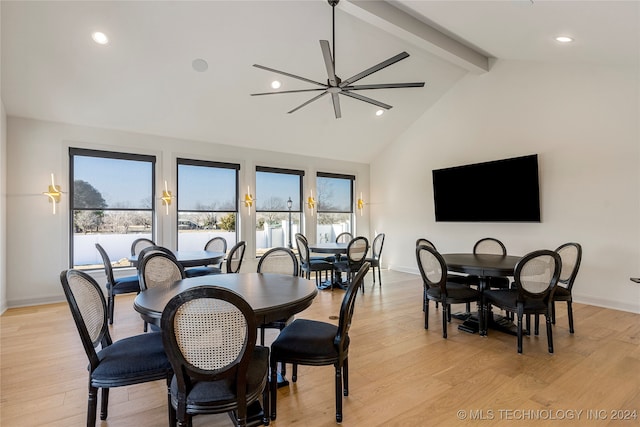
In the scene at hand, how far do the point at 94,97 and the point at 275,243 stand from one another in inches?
168

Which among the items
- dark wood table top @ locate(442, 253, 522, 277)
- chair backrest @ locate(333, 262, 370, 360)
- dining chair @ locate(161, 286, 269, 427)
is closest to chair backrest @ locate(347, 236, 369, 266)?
dark wood table top @ locate(442, 253, 522, 277)

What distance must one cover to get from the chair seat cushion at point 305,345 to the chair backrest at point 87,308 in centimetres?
106

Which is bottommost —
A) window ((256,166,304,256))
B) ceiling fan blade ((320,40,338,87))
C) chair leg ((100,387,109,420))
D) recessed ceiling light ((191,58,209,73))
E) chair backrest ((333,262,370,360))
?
chair leg ((100,387,109,420))

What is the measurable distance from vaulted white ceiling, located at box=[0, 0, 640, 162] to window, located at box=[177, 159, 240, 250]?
0.65 meters

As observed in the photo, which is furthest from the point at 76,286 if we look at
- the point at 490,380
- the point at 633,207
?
the point at 633,207

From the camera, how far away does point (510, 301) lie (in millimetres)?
3264

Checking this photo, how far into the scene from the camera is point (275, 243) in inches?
292

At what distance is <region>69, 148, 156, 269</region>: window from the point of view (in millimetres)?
5375

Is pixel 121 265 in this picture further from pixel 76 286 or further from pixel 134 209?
pixel 76 286

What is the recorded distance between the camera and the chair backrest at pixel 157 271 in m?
2.97

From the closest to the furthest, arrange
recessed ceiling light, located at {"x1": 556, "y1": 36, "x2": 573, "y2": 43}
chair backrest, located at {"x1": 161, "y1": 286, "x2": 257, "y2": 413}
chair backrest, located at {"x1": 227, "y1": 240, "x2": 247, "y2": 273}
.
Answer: chair backrest, located at {"x1": 161, "y1": 286, "x2": 257, "y2": 413}, recessed ceiling light, located at {"x1": 556, "y1": 36, "x2": 573, "y2": 43}, chair backrest, located at {"x1": 227, "y1": 240, "x2": 247, "y2": 273}

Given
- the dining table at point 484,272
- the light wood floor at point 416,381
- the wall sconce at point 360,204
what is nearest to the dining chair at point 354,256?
the light wood floor at point 416,381

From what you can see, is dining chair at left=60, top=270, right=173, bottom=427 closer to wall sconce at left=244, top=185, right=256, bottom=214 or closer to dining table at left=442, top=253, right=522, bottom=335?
dining table at left=442, top=253, right=522, bottom=335

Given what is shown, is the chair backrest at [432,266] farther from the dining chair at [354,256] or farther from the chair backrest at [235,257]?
the chair backrest at [235,257]
